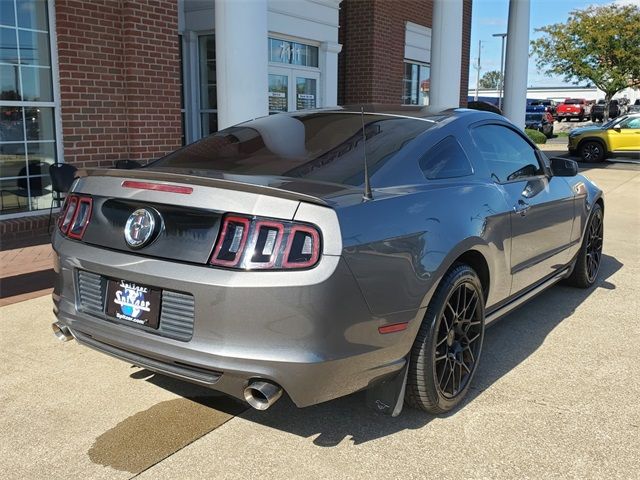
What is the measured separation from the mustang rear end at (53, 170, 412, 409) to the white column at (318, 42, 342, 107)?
9191mm

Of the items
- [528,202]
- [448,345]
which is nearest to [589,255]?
[528,202]

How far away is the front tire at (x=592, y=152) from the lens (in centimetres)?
2034

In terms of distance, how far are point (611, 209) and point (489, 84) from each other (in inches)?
5473

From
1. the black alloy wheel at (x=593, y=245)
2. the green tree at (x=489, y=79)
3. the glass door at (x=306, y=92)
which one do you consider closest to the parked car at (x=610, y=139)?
the glass door at (x=306, y=92)

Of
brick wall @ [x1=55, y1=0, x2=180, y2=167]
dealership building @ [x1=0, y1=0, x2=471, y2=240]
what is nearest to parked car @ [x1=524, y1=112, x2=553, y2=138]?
dealership building @ [x1=0, y1=0, x2=471, y2=240]

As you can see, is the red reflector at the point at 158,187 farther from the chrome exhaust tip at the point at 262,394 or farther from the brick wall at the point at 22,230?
the brick wall at the point at 22,230

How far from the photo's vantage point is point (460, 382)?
3.45 meters

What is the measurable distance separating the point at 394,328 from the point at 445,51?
8.47m

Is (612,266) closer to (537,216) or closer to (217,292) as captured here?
(537,216)

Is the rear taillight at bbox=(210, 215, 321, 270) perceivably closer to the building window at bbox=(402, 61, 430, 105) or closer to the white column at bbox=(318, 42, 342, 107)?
the white column at bbox=(318, 42, 342, 107)

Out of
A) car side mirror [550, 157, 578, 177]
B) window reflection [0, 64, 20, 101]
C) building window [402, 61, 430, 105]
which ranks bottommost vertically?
car side mirror [550, 157, 578, 177]

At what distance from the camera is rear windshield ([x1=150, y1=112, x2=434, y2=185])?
3.11m

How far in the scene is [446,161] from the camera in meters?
3.58

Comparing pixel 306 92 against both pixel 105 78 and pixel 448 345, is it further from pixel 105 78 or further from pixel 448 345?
pixel 448 345
